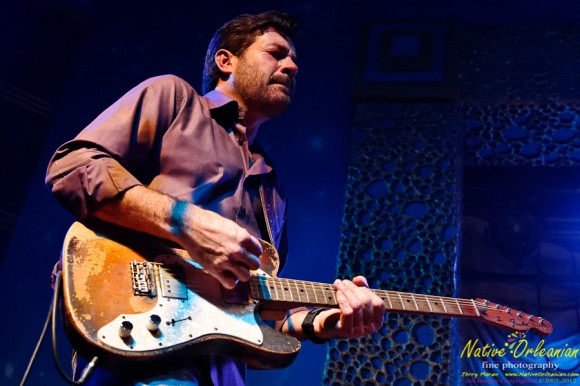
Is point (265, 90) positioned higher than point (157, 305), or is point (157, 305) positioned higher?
point (265, 90)

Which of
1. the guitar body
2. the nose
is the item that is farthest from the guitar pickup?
the nose

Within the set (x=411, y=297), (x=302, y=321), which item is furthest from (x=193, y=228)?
(x=411, y=297)

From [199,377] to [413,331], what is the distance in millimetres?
1747

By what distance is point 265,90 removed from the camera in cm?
237

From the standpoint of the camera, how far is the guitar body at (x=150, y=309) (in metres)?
1.54

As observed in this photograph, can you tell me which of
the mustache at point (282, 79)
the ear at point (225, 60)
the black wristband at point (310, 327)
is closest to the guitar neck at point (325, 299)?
the black wristband at point (310, 327)

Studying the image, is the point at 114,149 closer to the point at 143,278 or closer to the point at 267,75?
the point at 143,278

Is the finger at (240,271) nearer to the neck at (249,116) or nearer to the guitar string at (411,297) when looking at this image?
the guitar string at (411,297)

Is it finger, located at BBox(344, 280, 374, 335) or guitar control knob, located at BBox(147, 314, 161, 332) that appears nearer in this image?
guitar control knob, located at BBox(147, 314, 161, 332)

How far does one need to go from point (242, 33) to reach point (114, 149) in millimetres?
920

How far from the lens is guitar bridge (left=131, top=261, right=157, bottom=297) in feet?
5.47

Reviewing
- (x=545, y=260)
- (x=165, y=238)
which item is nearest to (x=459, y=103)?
(x=545, y=260)

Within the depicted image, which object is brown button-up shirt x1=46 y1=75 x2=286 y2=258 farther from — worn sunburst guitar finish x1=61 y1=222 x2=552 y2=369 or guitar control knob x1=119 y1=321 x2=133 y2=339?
guitar control knob x1=119 y1=321 x2=133 y2=339

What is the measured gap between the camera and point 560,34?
13.3ft
